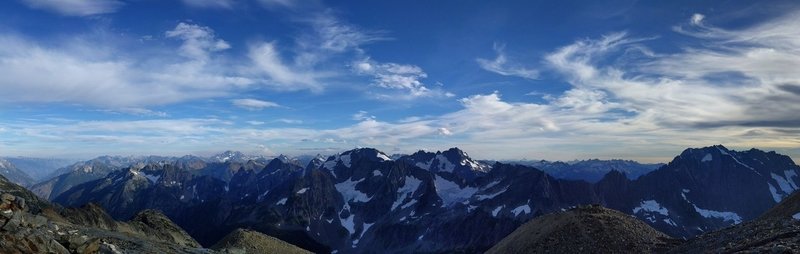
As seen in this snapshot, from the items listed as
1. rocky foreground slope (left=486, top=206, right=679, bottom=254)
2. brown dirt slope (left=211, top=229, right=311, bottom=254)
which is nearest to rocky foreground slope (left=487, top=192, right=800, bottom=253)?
rocky foreground slope (left=486, top=206, right=679, bottom=254)

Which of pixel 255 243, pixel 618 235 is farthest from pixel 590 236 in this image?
pixel 255 243

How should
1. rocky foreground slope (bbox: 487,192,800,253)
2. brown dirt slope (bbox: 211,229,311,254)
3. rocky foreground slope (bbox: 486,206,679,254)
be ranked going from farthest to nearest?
brown dirt slope (bbox: 211,229,311,254) → rocky foreground slope (bbox: 486,206,679,254) → rocky foreground slope (bbox: 487,192,800,253)

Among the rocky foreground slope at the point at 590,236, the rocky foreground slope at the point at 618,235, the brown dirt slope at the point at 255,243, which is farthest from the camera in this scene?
the brown dirt slope at the point at 255,243

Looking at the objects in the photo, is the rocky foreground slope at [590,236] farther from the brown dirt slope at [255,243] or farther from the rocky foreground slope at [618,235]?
the brown dirt slope at [255,243]

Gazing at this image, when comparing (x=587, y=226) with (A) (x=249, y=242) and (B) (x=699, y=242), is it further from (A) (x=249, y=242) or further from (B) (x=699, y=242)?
(A) (x=249, y=242)

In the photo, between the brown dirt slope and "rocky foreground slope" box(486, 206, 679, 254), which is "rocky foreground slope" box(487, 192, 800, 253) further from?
→ the brown dirt slope

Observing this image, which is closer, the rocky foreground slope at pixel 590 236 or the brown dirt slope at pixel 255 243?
the rocky foreground slope at pixel 590 236

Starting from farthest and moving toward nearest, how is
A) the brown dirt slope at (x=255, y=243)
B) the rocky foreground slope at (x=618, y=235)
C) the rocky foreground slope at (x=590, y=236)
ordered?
the brown dirt slope at (x=255, y=243) → the rocky foreground slope at (x=590, y=236) → the rocky foreground slope at (x=618, y=235)

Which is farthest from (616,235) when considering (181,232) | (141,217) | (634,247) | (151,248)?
(141,217)

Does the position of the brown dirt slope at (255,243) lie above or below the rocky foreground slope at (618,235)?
below

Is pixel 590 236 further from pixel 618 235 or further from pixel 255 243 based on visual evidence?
pixel 255 243

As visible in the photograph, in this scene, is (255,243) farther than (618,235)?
Yes

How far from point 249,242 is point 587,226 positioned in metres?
92.7

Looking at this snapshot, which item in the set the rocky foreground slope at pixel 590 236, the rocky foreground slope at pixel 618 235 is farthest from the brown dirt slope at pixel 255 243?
→ the rocky foreground slope at pixel 590 236
